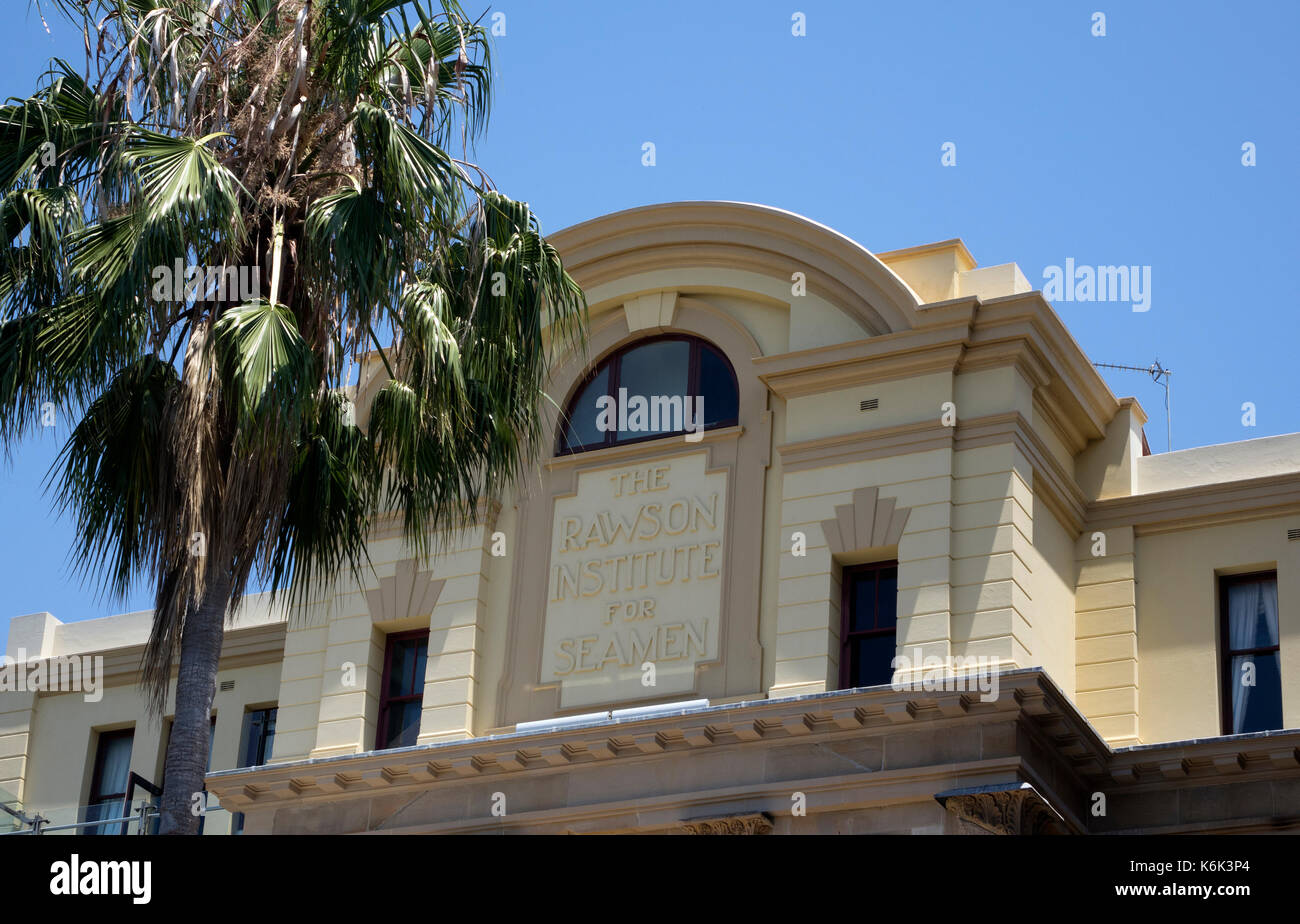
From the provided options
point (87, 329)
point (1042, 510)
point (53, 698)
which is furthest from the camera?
point (53, 698)

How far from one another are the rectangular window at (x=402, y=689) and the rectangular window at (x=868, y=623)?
197 inches

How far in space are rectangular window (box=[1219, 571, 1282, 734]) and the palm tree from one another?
29.4ft

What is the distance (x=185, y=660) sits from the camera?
14070mm

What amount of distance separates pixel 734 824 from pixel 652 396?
5462 mm

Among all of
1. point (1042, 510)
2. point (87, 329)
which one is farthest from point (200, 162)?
point (1042, 510)

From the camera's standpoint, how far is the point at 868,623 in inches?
792

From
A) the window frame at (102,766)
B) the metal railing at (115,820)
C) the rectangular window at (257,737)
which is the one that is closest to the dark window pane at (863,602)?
the metal railing at (115,820)

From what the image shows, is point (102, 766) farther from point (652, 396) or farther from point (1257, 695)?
point (1257, 695)

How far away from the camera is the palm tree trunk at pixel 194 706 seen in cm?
1341

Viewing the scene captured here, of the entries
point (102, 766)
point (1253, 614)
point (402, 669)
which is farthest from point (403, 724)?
point (1253, 614)
